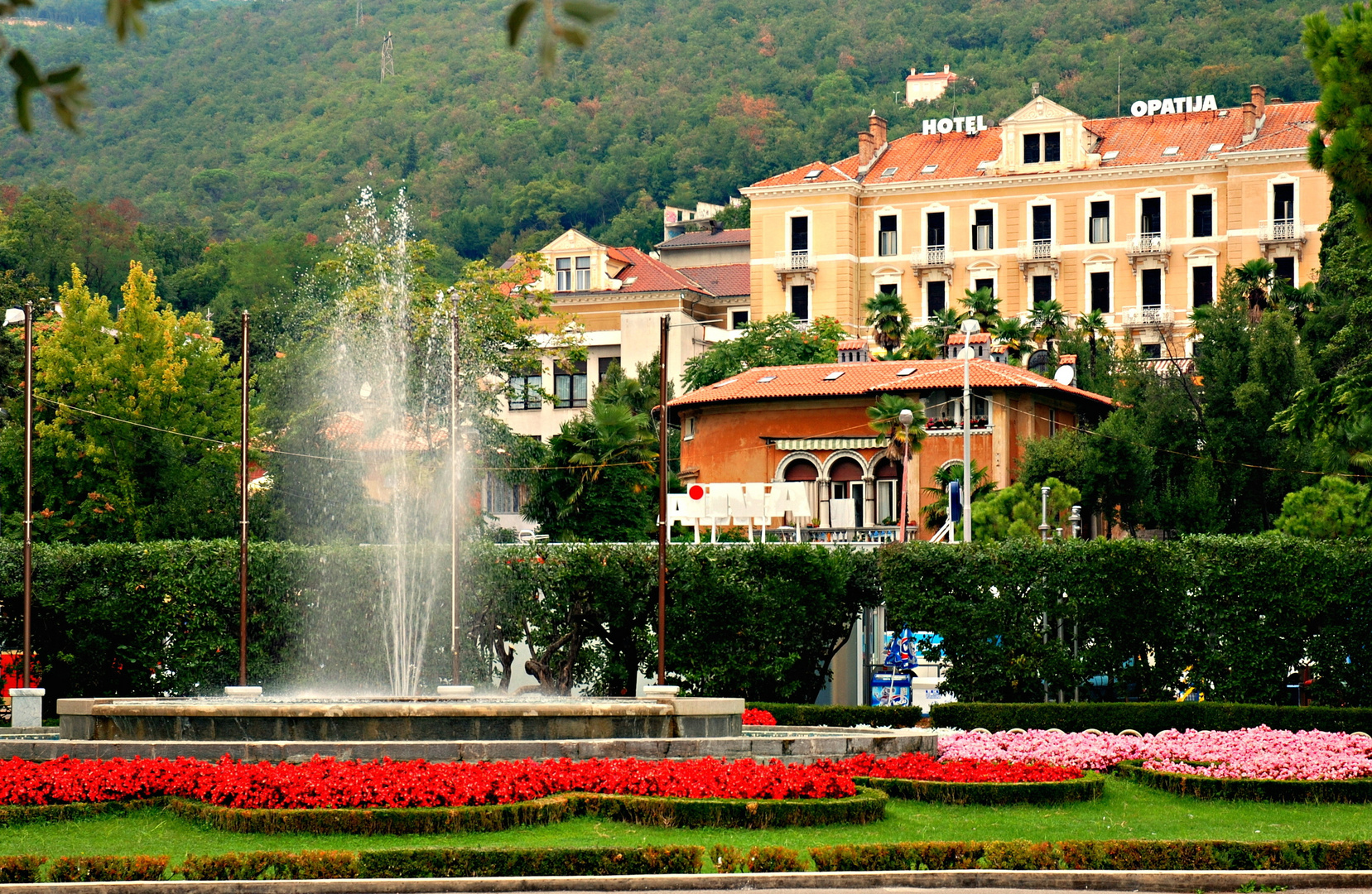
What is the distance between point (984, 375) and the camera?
56188 millimetres

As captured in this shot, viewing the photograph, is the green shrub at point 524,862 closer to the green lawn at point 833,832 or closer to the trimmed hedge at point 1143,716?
the green lawn at point 833,832

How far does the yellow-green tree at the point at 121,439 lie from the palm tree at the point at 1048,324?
33.0 m

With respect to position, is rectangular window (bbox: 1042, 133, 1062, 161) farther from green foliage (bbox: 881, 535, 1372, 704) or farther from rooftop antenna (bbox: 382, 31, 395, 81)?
rooftop antenna (bbox: 382, 31, 395, 81)

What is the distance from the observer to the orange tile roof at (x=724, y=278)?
89.4 meters

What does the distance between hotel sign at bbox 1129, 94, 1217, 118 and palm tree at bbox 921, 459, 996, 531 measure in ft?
107

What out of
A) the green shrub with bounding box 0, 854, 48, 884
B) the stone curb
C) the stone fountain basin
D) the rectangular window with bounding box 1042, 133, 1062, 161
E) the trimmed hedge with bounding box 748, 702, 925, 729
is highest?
the rectangular window with bounding box 1042, 133, 1062, 161

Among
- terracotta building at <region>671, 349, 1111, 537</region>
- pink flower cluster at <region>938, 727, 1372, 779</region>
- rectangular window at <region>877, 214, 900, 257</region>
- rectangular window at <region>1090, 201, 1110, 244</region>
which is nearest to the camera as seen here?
pink flower cluster at <region>938, 727, 1372, 779</region>

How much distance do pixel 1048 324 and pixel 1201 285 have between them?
425 inches

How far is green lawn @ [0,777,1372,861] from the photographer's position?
54.5 feet

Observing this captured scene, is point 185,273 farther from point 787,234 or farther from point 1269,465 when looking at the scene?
point 1269,465

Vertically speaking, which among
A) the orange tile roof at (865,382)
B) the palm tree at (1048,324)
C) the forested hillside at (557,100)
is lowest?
the orange tile roof at (865,382)

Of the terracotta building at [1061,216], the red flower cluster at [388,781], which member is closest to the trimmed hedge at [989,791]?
the red flower cluster at [388,781]

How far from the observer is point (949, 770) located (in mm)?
21156

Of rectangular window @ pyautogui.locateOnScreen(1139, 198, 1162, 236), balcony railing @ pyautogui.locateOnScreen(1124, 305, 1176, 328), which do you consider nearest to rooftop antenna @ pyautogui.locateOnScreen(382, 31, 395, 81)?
rectangular window @ pyautogui.locateOnScreen(1139, 198, 1162, 236)
